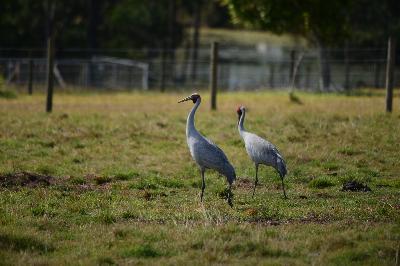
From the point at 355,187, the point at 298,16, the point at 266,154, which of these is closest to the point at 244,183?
the point at 266,154

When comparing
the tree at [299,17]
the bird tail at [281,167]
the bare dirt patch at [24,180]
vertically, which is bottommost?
the bare dirt patch at [24,180]

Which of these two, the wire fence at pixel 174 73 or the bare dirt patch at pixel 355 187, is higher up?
the wire fence at pixel 174 73

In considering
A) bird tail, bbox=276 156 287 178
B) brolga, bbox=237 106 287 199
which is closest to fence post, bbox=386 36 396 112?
brolga, bbox=237 106 287 199

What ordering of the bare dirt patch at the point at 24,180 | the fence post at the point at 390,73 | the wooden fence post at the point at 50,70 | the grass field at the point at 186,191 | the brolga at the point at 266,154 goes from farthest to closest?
1. the wooden fence post at the point at 50,70
2. the fence post at the point at 390,73
3. the bare dirt patch at the point at 24,180
4. the brolga at the point at 266,154
5. the grass field at the point at 186,191

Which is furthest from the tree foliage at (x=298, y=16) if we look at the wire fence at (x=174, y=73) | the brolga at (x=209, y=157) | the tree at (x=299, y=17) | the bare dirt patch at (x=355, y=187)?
the brolga at (x=209, y=157)

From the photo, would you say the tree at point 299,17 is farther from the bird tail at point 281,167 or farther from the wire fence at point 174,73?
the bird tail at point 281,167

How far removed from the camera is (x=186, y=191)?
14781mm

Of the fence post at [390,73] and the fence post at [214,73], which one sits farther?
the fence post at [214,73]

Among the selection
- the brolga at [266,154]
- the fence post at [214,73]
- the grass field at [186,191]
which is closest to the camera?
the grass field at [186,191]

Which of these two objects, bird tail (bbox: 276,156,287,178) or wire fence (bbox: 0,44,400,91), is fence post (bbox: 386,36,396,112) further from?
wire fence (bbox: 0,44,400,91)

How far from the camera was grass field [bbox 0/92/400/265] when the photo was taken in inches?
395

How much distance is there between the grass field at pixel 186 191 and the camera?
10039 millimetres

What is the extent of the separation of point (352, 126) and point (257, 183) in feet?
22.6

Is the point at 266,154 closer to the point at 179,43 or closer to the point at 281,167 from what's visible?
the point at 281,167
